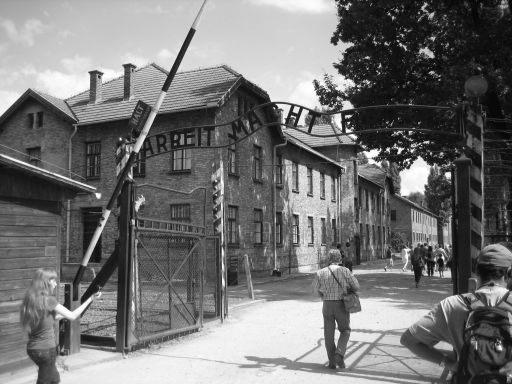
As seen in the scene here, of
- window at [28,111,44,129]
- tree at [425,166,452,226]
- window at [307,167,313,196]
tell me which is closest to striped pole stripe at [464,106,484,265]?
window at [28,111,44,129]

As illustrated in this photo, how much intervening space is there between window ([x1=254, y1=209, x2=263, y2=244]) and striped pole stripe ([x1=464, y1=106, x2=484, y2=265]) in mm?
20049

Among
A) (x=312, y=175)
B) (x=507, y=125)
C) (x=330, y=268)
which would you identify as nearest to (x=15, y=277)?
(x=330, y=268)

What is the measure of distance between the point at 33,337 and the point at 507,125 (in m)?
16.4

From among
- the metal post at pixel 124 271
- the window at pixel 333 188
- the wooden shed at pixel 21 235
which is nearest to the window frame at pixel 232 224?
the metal post at pixel 124 271

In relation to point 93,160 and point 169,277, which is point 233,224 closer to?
point 93,160

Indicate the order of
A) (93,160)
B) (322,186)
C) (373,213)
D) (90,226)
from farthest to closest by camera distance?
1. (373,213)
2. (322,186)
3. (93,160)
4. (90,226)

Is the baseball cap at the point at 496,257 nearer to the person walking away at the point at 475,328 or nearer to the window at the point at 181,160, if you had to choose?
the person walking away at the point at 475,328

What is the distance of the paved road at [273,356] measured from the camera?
7.05 m

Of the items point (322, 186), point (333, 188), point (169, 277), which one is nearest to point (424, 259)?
point (322, 186)

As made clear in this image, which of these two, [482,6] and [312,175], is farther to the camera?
[312,175]

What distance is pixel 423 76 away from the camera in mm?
20969

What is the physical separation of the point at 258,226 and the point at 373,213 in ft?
90.3

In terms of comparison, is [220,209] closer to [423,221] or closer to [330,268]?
[330,268]

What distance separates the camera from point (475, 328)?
8.89 ft
